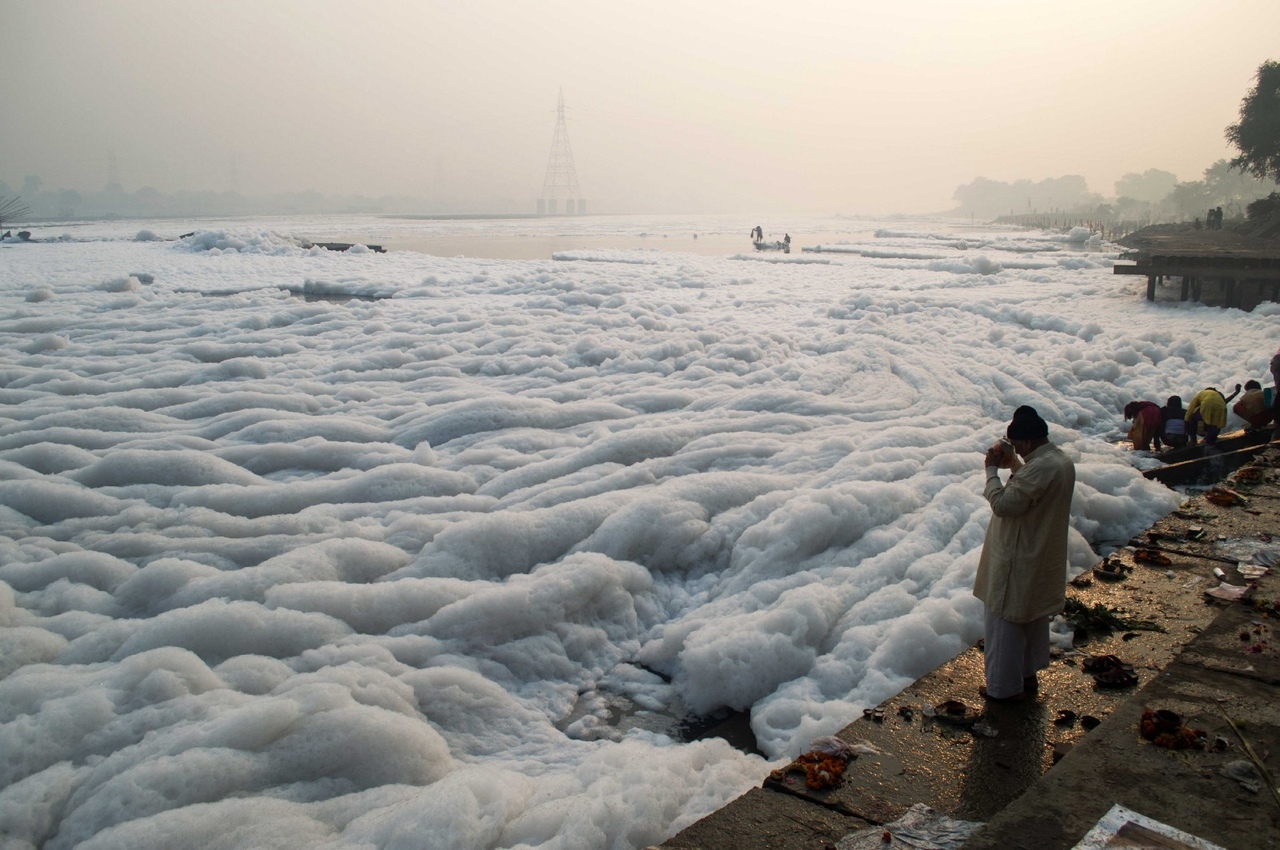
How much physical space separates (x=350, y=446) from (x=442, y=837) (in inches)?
191

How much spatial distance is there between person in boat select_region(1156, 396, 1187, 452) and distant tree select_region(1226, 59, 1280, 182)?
36519 mm

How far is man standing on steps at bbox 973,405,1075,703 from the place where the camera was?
3404 mm

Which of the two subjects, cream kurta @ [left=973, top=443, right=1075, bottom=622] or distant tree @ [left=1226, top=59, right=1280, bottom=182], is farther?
distant tree @ [left=1226, top=59, right=1280, bottom=182]

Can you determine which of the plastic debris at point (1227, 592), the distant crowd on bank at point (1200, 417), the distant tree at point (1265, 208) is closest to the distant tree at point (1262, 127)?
the distant tree at point (1265, 208)

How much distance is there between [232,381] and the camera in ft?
30.1

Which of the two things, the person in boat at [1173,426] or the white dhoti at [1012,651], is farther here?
the person in boat at [1173,426]

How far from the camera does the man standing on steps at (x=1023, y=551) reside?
3404mm

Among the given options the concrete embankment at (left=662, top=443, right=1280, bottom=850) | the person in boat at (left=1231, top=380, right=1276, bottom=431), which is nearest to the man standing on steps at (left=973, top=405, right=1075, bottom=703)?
the concrete embankment at (left=662, top=443, right=1280, bottom=850)

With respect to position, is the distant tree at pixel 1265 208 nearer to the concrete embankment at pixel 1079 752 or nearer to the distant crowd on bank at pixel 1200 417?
the distant crowd on bank at pixel 1200 417

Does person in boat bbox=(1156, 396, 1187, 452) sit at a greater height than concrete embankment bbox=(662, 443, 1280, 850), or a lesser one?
greater

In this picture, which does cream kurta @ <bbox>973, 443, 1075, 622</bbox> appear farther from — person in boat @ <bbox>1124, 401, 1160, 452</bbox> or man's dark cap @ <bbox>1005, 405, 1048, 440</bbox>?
person in boat @ <bbox>1124, 401, 1160, 452</bbox>

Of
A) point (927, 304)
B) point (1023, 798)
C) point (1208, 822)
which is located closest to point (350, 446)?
point (1023, 798)

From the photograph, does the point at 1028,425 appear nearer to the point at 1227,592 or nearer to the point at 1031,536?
the point at 1031,536

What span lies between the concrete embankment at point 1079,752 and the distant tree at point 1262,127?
41.7m
